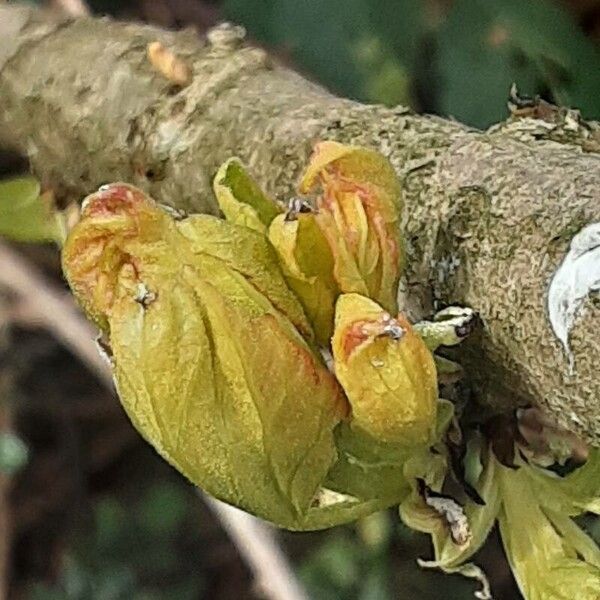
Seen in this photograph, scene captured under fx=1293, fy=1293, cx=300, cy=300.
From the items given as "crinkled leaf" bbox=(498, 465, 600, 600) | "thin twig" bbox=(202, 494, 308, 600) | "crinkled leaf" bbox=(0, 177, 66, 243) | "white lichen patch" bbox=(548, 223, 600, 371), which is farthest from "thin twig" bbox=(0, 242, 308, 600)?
"white lichen patch" bbox=(548, 223, 600, 371)

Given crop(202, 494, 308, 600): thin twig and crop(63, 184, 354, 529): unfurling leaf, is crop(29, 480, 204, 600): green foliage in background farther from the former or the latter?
crop(63, 184, 354, 529): unfurling leaf

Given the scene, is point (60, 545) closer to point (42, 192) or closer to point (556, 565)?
point (42, 192)

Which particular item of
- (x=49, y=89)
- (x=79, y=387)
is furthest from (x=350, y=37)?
(x=79, y=387)

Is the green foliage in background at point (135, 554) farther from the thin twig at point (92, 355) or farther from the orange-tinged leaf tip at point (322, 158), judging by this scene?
the orange-tinged leaf tip at point (322, 158)

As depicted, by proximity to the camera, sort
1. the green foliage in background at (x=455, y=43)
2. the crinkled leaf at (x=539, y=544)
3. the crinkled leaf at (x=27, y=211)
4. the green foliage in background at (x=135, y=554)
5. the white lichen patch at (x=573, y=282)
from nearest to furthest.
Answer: the white lichen patch at (x=573, y=282) < the crinkled leaf at (x=539, y=544) < the crinkled leaf at (x=27, y=211) < the green foliage in background at (x=455, y=43) < the green foliage in background at (x=135, y=554)

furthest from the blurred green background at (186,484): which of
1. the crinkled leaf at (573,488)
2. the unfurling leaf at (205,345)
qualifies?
the unfurling leaf at (205,345)

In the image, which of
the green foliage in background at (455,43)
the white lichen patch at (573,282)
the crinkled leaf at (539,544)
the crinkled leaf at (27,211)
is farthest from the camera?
the green foliage in background at (455,43)
